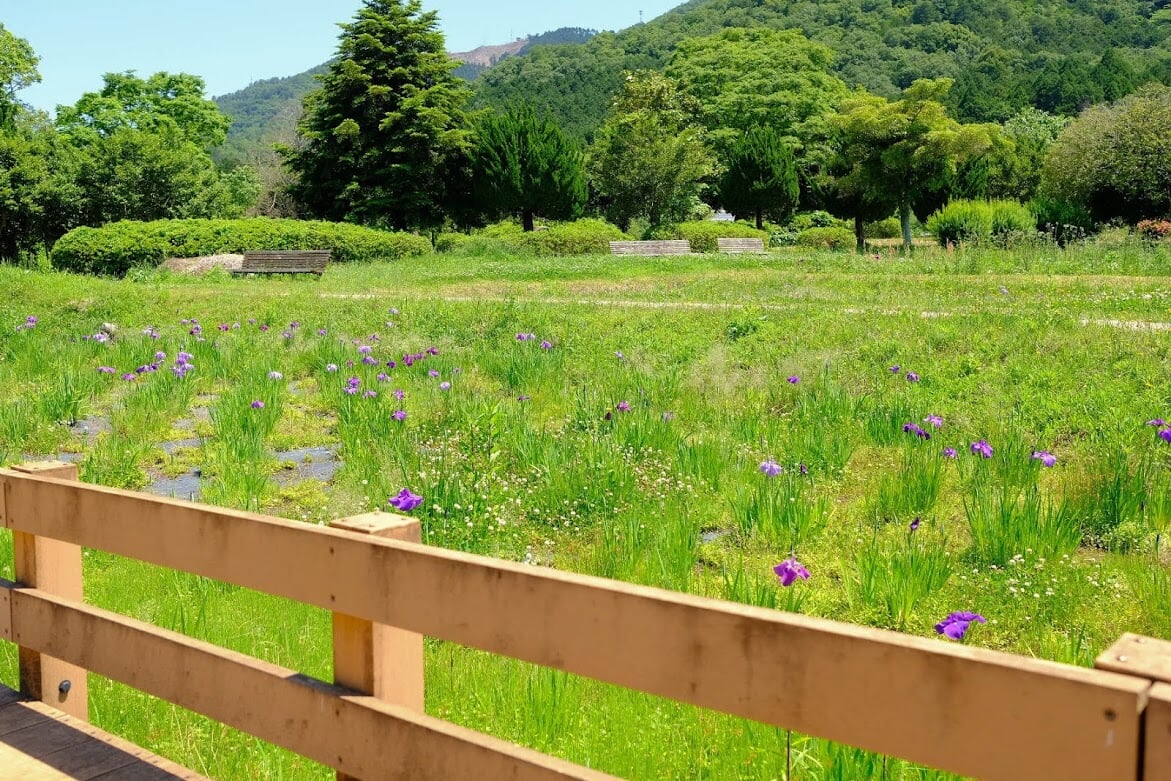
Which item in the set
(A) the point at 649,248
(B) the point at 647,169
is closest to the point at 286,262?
(A) the point at 649,248

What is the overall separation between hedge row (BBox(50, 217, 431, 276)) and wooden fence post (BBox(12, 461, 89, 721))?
21137 millimetres

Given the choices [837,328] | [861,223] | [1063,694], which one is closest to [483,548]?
[1063,694]

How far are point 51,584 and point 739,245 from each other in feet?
86.9

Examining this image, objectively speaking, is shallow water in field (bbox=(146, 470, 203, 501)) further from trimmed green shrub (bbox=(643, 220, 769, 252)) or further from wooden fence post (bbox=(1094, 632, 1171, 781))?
trimmed green shrub (bbox=(643, 220, 769, 252))

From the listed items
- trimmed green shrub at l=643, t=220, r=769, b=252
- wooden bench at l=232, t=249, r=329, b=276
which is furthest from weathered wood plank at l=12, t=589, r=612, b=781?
trimmed green shrub at l=643, t=220, r=769, b=252

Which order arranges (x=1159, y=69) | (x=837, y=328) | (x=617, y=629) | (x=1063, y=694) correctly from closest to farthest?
(x=1063, y=694) → (x=617, y=629) → (x=837, y=328) → (x=1159, y=69)

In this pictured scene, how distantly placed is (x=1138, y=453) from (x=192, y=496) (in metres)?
4.91

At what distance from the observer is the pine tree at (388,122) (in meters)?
33.2

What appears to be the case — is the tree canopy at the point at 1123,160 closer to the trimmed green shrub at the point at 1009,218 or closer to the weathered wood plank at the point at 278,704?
the trimmed green shrub at the point at 1009,218

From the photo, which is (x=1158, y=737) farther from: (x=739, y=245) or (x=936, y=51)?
(x=936, y=51)

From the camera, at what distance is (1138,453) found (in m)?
5.14

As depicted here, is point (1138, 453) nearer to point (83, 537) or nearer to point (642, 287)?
point (83, 537)

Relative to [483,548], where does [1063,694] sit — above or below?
above

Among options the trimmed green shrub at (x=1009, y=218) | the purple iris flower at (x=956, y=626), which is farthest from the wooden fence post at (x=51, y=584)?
the trimmed green shrub at (x=1009, y=218)
